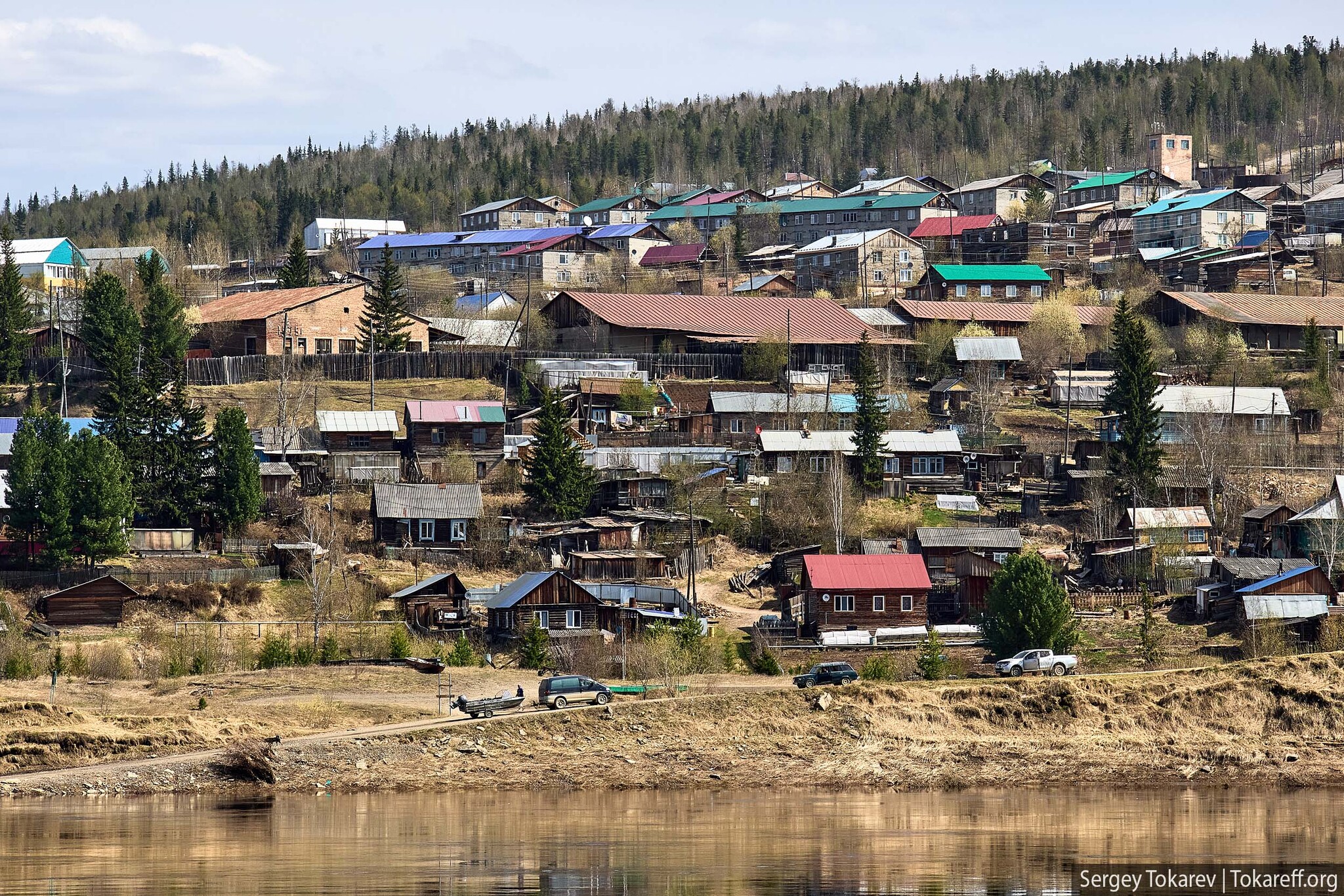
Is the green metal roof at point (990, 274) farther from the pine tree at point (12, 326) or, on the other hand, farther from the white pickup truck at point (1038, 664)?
the white pickup truck at point (1038, 664)

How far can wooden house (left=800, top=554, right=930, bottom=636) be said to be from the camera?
200 feet

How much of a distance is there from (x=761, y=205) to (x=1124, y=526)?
8000 cm

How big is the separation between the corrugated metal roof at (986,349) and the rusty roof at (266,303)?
3239cm

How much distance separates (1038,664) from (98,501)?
33438 millimetres

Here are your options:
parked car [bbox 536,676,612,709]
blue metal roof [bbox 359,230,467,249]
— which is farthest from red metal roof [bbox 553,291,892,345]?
parked car [bbox 536,676,612,709]

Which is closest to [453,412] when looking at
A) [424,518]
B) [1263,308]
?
[424,518]

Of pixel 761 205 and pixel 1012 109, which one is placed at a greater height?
pixel 1012 109

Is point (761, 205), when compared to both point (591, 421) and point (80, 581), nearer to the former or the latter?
point (591, 421)

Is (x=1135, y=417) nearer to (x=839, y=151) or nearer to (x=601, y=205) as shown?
(x=601, y=205)

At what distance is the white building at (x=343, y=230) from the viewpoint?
15075 cm

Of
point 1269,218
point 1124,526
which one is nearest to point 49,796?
point 1124,526

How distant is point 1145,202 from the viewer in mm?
139625

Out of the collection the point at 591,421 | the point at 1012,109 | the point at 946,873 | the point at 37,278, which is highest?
the point at 1012,109

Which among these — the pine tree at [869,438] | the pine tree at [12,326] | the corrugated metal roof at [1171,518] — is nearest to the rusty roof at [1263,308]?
the corrugated metal roof at [1171,518]
